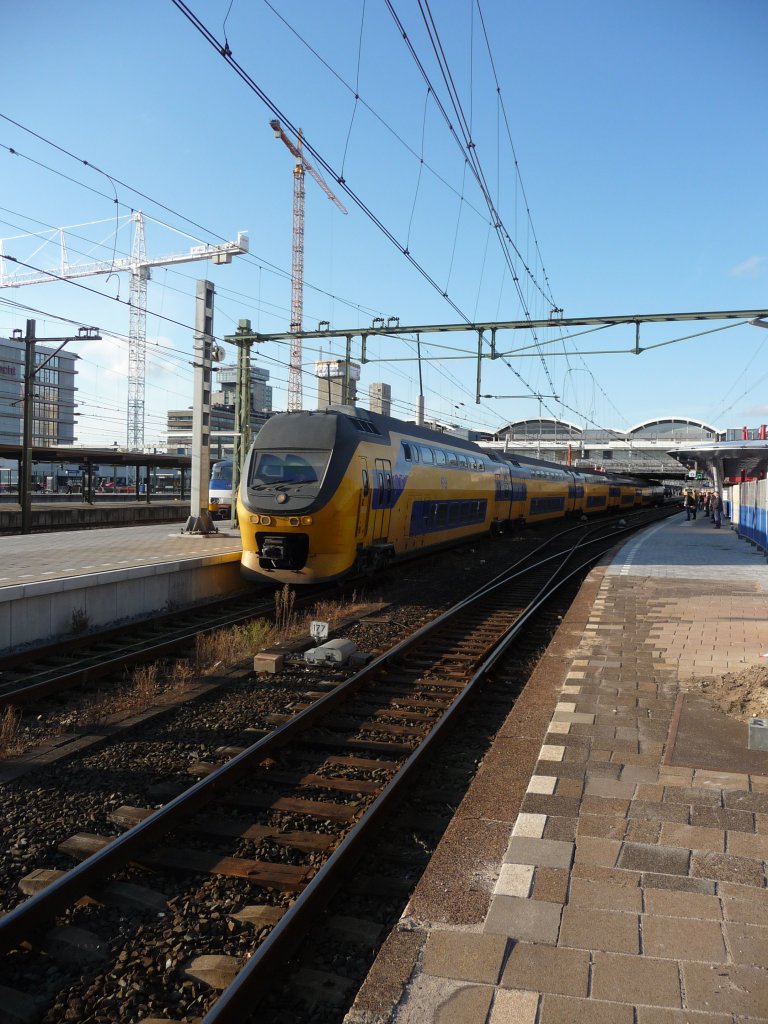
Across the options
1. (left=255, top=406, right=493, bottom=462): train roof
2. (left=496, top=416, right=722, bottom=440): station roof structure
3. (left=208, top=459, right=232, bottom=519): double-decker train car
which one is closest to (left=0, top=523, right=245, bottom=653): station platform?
(left=255, top=406, right=493, bottom=462): train roof

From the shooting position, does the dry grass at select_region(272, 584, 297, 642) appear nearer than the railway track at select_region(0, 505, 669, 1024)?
No

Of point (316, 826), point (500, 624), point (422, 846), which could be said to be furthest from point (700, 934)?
point (500, 624)

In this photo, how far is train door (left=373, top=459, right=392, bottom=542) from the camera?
14.0 metres

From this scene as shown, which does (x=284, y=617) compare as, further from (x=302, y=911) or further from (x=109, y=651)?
(x=302, y=911)

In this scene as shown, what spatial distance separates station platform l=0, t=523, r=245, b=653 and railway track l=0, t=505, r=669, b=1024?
434cm

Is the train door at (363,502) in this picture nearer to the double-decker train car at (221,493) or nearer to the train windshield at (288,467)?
the train windshield at (288,467)

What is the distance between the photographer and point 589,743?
5438 mm

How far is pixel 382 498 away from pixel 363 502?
1.08 meters

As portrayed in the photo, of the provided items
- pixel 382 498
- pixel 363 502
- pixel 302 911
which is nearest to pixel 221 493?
pixel 382 498

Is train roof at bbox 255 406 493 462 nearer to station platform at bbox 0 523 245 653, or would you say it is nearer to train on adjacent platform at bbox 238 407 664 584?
train on adjacent platform at bbox 238 407 664 584

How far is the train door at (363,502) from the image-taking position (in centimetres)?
1312

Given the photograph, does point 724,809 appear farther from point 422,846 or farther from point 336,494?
point 336,494

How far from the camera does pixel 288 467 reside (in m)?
12.7

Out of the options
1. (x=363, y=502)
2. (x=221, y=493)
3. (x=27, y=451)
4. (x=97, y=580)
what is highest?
(x=27, y=451)
